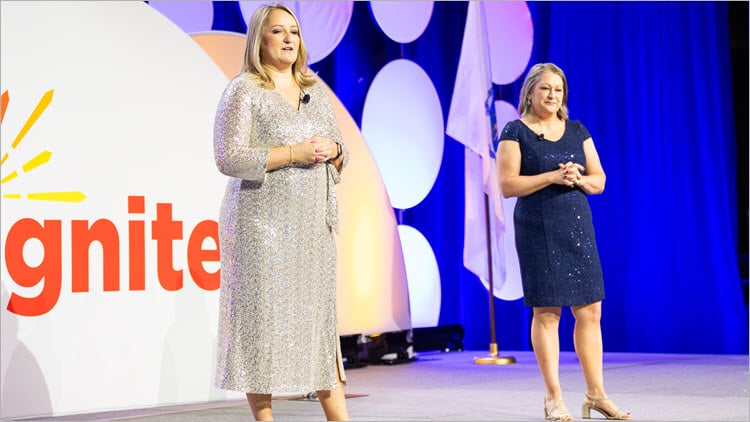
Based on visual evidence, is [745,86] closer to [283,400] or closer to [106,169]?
[283,400]

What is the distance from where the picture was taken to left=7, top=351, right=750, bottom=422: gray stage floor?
3865 millimetres

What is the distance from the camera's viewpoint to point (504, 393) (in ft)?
15.5

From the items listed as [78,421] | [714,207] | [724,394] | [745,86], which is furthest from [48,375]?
[745,86]

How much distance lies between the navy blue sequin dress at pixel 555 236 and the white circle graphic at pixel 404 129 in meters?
3.49

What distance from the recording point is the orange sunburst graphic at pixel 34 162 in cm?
373

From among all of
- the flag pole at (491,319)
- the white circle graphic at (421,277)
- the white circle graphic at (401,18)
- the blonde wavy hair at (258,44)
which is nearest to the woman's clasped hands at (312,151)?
the blonde wavy hair at (258,44)

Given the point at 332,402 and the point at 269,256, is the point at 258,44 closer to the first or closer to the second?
the point at 269,256

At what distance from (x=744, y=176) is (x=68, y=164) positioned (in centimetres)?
460

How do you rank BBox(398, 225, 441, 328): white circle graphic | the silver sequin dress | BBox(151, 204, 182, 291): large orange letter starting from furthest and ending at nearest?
BBox(398, 225, 441, 328): white circle graphic
BBox(151, 204, 182, 291): large orange letter
the silver sequin dress

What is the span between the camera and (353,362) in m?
6.29

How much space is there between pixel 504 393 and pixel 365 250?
169 cm

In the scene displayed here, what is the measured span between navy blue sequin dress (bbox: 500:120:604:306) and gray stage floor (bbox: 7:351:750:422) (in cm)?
47

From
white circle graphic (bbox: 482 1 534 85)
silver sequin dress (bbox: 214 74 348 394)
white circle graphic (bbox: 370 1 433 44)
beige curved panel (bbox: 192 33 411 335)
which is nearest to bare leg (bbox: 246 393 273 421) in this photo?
silver sequin dress (bbox: 214 74 348 394)

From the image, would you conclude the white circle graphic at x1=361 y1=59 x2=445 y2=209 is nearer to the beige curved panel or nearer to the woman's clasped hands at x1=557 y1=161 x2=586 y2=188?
the beige curved panel
